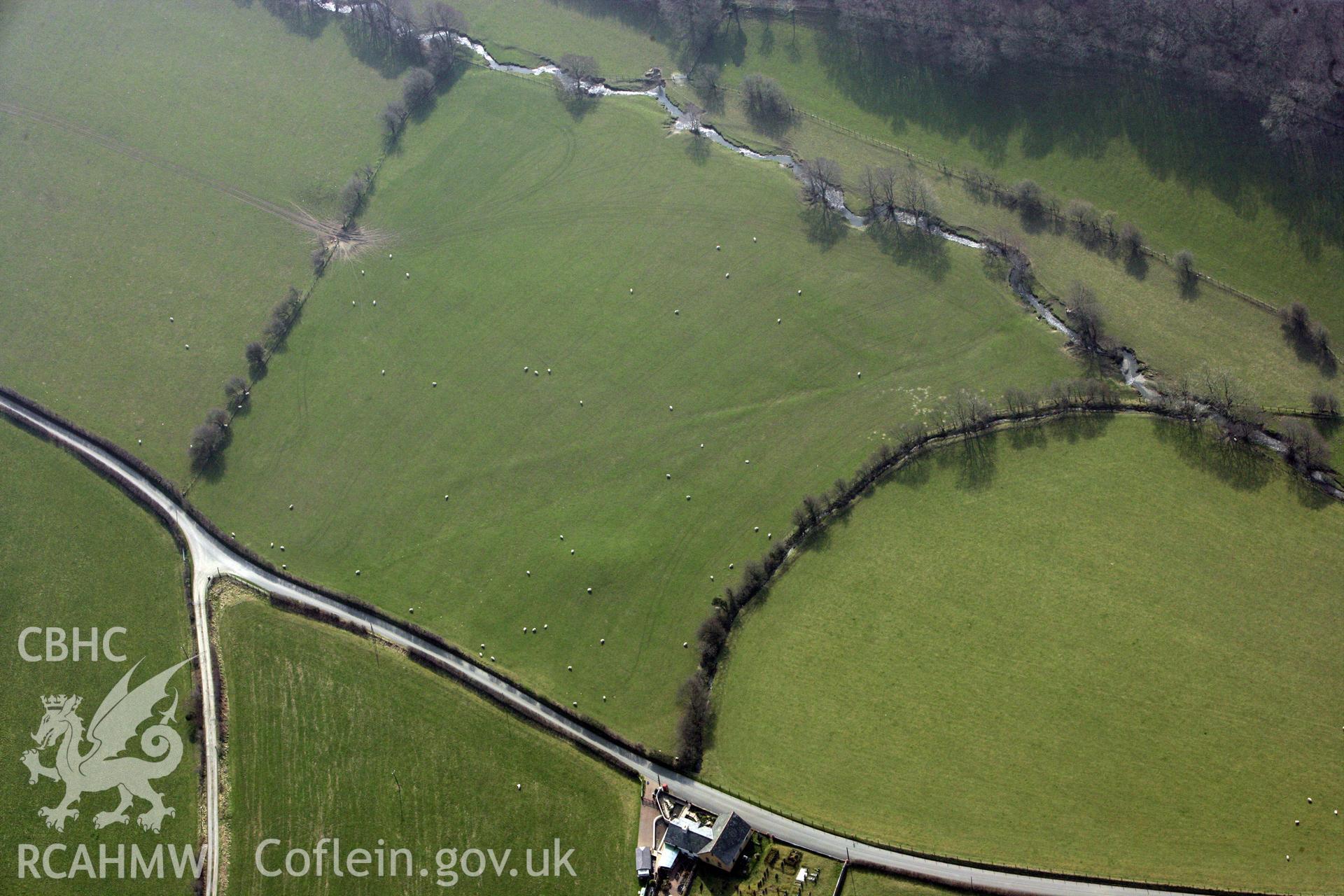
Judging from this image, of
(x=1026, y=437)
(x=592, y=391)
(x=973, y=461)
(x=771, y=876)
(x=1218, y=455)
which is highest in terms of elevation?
(x=1218, y=455)

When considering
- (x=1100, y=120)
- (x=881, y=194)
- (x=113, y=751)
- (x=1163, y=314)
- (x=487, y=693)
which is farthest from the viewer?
(x=1100, y=120)

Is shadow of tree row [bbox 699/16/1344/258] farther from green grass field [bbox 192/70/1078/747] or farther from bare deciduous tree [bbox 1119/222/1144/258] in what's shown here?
green grass field [bbox 192/70/1078/747]

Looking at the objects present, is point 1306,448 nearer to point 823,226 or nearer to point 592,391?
point 823,226

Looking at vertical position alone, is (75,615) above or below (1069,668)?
below

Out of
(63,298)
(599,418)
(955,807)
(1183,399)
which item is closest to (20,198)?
(63,298)

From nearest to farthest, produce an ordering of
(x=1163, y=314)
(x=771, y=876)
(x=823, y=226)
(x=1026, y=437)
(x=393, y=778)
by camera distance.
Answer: (x=771, y=876) < (x=393, y=778) < (x=1026, y=437) < (x=1163, y=314) < (x=823, y=226)

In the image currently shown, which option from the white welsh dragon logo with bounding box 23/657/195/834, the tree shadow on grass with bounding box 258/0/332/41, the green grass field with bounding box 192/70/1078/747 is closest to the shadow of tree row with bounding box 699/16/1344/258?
the green grass field with bounding box 192/70/1078/747

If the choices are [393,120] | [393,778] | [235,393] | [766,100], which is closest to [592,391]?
[235,393]
